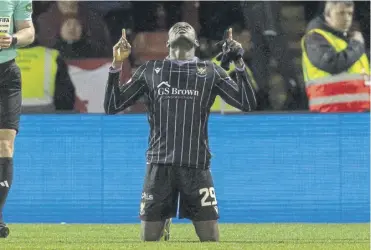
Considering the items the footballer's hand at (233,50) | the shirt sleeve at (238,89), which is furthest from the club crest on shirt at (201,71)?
the footballer's hand at (233,50)

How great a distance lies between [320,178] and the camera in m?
14.5

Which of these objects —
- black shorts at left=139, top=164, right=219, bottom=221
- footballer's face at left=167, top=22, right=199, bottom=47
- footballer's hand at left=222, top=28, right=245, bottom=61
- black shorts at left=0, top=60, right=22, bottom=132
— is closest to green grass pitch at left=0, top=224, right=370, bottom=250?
black shorts at left=139, top=164, right=219, bottom=221

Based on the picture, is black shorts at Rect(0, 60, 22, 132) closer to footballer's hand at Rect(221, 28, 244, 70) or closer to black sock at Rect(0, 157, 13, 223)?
black sock at Rect(0, 157, 13, 223)

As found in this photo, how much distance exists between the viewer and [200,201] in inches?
419

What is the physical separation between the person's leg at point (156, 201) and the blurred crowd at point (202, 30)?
11.1 ft

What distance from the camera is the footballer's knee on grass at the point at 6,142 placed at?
11297 millimetres

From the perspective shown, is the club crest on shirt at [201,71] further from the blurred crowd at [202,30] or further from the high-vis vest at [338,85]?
the high-vis vest at [338,85]

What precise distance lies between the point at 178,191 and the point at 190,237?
4.48ft

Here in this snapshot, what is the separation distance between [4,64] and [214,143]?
369 centimetres

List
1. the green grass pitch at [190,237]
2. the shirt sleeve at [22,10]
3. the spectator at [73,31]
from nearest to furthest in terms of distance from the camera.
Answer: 1. the green grass pitch at [190,237]
2. the shirt sleeve at [22,10]
3. the spectator at [73,31]

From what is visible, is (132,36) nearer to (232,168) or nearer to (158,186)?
(232,168)

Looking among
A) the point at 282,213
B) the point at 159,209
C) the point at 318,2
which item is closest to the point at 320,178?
the point at 282,213

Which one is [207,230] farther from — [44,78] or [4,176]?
[44,78]

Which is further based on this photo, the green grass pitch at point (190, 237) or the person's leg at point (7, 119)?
the person's leg at point (7, 119)
